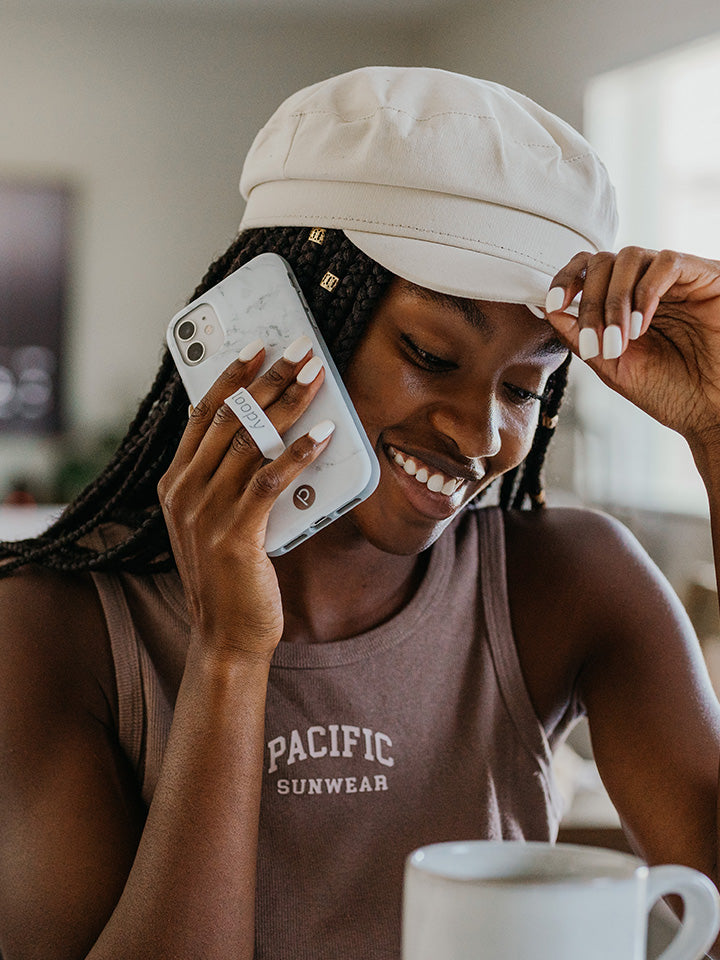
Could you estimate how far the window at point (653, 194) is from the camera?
301cm

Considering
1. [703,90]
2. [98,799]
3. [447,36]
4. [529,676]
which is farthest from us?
[447,36]

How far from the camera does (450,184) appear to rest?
2.55 ft

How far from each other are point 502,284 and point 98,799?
0.48 m

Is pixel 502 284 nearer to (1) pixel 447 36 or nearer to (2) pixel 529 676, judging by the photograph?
(2) pixel 529 676

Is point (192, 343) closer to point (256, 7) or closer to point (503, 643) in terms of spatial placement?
point (503, 643)

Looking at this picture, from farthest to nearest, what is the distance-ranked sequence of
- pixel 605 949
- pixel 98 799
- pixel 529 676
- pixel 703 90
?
pixel 703 90, pixel 529 676, pixel 98 799, pixel 605 949

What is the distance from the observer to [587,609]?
40.3 inches

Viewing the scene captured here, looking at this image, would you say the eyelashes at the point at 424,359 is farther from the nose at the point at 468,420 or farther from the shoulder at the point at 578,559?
the shoulder at the point at 578,559

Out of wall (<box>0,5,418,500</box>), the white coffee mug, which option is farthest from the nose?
wall (<box>0,5,418,500</box>)

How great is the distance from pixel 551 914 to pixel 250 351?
0.50 m

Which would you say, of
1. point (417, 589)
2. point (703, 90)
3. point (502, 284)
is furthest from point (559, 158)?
point (703, 90)

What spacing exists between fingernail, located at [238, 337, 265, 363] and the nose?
154mm

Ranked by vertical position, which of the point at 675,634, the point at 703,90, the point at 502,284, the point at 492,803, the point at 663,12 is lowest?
the point at 492,803

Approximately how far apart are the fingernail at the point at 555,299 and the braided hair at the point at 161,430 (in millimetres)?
150
